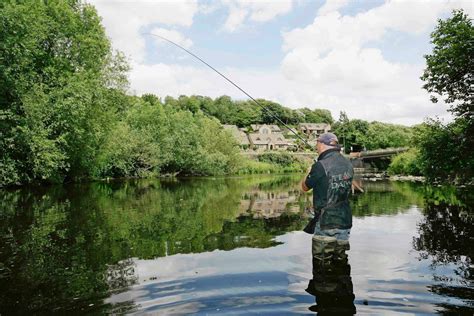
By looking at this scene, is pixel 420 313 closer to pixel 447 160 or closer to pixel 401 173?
pixel 447 160

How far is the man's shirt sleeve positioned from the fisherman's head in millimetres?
410

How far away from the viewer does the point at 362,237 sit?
13938 mm

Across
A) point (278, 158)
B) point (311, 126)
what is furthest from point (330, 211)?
point (311, 126)

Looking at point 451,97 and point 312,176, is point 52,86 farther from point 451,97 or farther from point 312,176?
point 312,176

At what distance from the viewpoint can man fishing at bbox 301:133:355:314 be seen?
279 inches

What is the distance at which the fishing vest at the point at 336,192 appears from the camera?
709cm

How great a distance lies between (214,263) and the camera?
10.1 metres

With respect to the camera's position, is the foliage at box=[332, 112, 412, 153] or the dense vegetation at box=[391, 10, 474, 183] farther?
the foliage at box=[332, 112, 412, 153]

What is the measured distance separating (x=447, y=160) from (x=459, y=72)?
5035 millimetres

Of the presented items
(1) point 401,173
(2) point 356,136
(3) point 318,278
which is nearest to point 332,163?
(3) point 318,278

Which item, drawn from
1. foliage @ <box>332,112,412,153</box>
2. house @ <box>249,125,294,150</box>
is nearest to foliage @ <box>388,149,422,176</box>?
foliage @ <box>332,112,412,153</box>

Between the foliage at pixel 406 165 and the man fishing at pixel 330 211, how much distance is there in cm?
5263

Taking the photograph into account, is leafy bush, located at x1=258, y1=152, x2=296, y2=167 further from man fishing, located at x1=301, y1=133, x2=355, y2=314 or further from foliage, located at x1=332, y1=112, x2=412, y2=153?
man fishing, located at x1=301, y1=133, x2=355, y2=314

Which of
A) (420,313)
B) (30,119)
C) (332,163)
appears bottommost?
(420,313)
